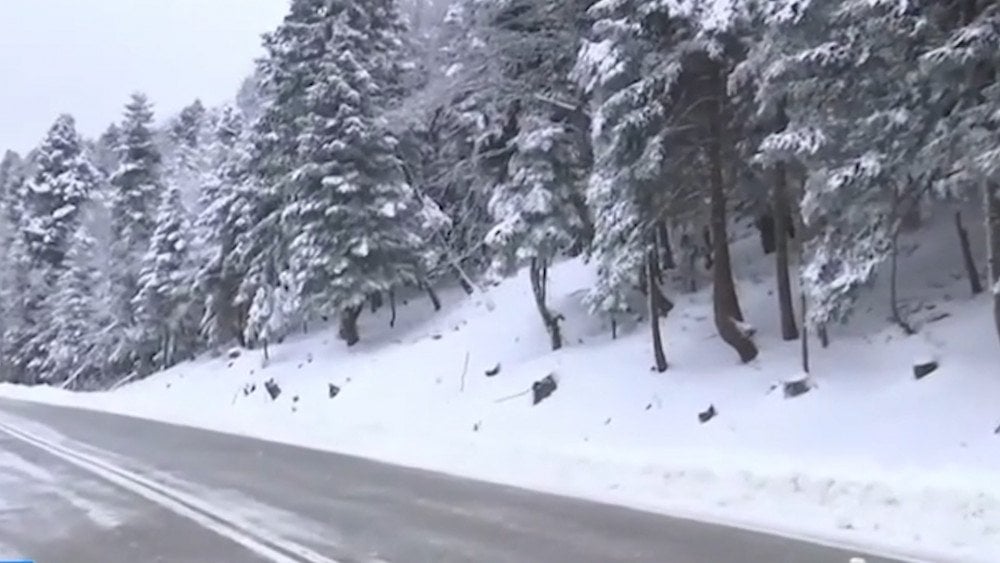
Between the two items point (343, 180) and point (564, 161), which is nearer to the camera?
point (564, 161)

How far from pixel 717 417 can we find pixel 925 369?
3319mm

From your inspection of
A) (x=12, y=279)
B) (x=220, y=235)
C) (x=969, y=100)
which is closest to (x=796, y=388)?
(x=969, y=100)

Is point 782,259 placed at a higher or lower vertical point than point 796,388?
higher

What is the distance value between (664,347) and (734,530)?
11.8 metres

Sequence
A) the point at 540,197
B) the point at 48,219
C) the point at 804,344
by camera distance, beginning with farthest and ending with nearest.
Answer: the point at 48,219, the point at 540,197, the point at 804,344

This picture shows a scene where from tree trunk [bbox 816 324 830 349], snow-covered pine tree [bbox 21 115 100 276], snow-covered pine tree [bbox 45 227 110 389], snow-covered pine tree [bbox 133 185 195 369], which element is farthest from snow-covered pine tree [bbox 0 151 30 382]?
tree trunk [bbox 816 324 830 349]

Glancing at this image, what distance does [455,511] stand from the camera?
1173cm

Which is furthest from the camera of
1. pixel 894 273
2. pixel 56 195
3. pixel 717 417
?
pixel 56 195

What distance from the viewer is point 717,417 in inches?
707

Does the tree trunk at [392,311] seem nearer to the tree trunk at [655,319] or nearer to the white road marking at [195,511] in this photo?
the tree trunk at [655,319]

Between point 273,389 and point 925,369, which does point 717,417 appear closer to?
point 925,369

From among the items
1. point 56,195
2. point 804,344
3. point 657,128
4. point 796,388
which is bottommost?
point 796,388

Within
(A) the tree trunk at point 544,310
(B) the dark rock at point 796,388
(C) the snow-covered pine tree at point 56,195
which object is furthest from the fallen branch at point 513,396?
(C) the snow-covered pine tree at point 56,195

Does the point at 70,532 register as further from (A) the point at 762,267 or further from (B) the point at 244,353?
(B) the point at 244,353
